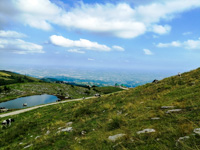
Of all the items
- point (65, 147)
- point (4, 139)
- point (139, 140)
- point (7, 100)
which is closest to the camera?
point (139, 140)

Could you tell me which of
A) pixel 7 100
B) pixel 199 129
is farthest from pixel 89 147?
pixel 7 100

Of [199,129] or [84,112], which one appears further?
[84,112]

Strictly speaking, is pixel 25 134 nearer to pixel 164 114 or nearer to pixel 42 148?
pixel 42 148

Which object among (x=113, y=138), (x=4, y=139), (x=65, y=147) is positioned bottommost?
(x=4, y=139)

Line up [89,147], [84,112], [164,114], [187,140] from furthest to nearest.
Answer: [84,112]
[164,114]
[89,147]
[187,140]

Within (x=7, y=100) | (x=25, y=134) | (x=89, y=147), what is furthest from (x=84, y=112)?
(x=7, y=100)

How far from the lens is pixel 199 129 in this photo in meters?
5.17

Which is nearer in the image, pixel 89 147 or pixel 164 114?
pixel 89 147

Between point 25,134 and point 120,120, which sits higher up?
point 120,120

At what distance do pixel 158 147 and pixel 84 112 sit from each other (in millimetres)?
12217

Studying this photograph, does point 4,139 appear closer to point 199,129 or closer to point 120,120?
point 120,120

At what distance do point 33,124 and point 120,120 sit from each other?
540 inches

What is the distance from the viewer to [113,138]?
22.1 ft

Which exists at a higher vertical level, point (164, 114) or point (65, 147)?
point (164, 114)
